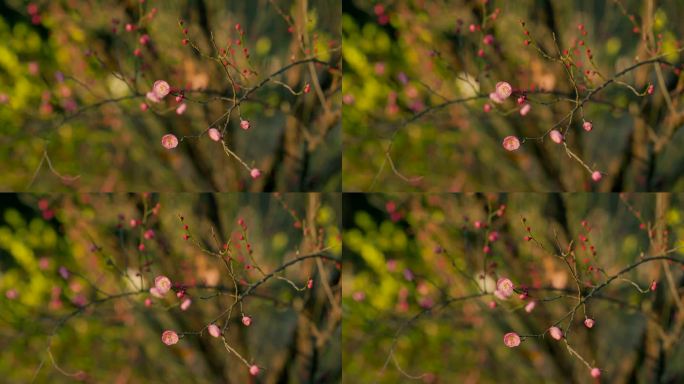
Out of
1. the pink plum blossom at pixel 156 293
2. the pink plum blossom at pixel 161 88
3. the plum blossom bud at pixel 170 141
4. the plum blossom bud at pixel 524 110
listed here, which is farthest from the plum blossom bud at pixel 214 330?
the plum blossom bud at pixel 524 110

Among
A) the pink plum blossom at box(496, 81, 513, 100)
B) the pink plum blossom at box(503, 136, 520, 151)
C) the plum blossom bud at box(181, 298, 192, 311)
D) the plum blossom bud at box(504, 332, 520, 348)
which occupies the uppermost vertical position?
the pink plum blossom at box(496, 81, 513, 100)

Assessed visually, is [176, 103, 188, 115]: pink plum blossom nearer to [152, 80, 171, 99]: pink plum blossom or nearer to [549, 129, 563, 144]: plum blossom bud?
[152, 80, 171, 99]: pink plum blossom

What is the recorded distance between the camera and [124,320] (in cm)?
207

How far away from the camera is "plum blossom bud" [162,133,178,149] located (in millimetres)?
2041

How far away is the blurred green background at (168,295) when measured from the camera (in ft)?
6.73

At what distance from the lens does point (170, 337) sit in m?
2.05

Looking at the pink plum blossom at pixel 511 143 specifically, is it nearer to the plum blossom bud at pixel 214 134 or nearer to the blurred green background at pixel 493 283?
the blurred green background at pixel 493 283

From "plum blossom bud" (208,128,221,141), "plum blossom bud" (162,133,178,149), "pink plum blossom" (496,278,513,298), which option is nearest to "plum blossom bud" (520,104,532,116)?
"pink plum blossom" (496,278,513,298)

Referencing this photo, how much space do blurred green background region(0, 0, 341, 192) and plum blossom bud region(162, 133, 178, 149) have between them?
0.05 ft

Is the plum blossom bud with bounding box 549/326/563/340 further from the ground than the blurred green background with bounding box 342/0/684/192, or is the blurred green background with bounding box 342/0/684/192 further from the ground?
the blurred green background with bounding box 342/0/684/192

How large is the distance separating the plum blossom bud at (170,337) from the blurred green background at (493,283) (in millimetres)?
445

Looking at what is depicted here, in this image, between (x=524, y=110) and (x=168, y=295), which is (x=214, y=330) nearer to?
(x=168, y=295)

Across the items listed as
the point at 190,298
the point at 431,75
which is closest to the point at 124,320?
the point at 190,298

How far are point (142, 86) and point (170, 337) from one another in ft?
2.16
